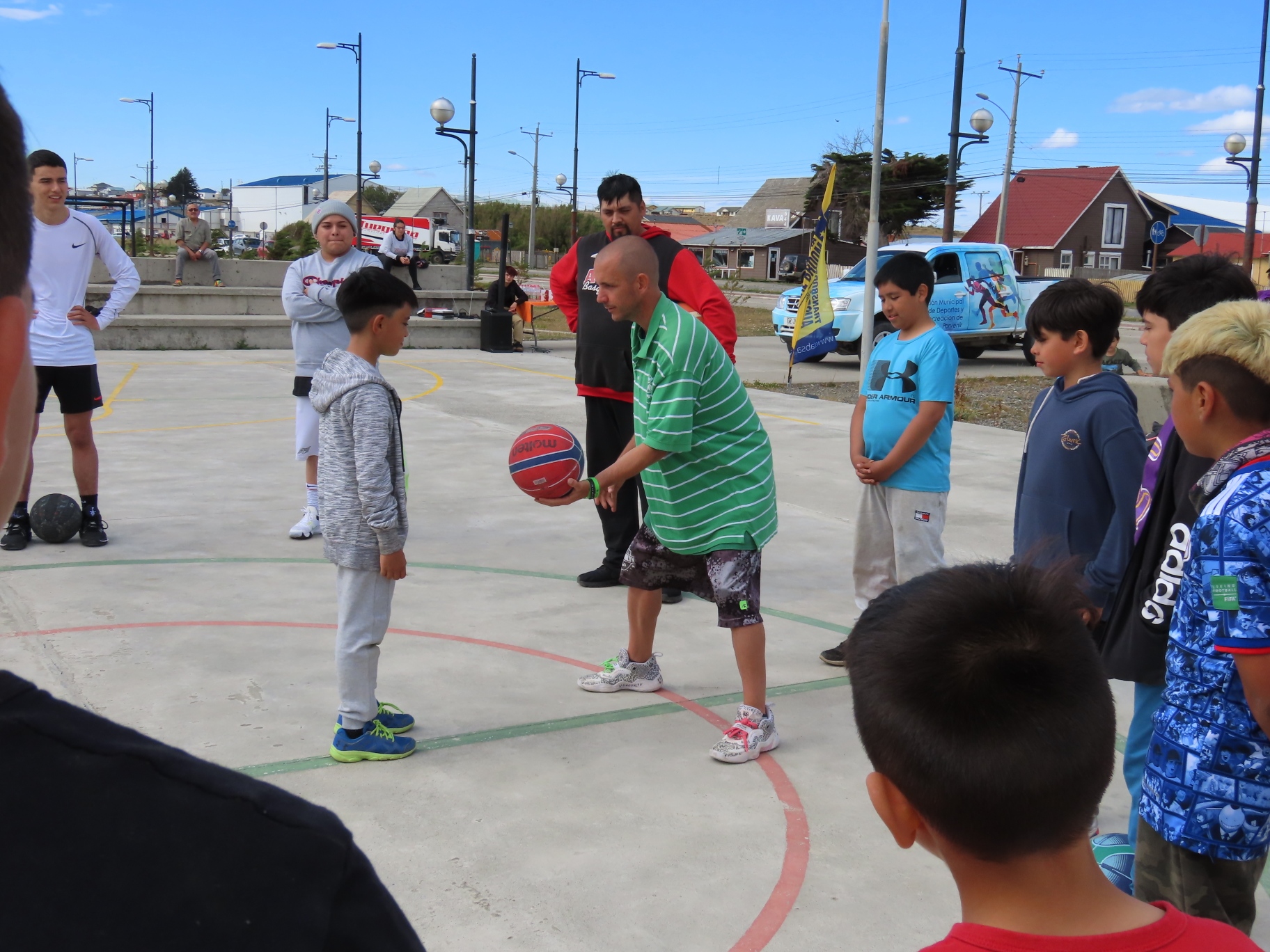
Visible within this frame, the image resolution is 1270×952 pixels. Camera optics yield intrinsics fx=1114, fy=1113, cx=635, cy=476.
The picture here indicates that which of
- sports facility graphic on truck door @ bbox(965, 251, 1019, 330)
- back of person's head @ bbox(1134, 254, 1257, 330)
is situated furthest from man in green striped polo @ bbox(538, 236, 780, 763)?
sports facility graphic on truck door @ bbox(965, 251, 1019, 330)

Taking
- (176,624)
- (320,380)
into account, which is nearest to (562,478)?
(320,380)

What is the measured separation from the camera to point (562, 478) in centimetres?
436

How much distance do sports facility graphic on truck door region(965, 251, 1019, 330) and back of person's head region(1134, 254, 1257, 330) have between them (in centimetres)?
1770

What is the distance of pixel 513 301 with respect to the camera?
21016 millimetres

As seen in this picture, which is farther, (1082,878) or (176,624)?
(176,624)

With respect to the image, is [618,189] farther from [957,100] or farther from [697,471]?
[957,100]

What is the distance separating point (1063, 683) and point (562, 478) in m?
3.08

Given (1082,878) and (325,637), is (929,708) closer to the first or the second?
(1082,878)

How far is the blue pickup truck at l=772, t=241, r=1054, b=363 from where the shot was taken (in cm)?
1969

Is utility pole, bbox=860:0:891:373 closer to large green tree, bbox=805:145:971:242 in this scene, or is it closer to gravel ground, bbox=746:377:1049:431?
gravel ground, bbox=746:377:1049:431

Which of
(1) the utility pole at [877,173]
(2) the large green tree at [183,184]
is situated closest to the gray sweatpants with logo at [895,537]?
(1) the utility pole at [877,173]

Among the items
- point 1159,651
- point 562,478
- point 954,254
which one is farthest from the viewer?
point 954,254

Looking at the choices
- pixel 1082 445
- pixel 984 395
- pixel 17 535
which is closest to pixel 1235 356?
pixel 1082 445

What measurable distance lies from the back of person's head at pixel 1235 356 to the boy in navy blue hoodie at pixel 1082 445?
88cm
